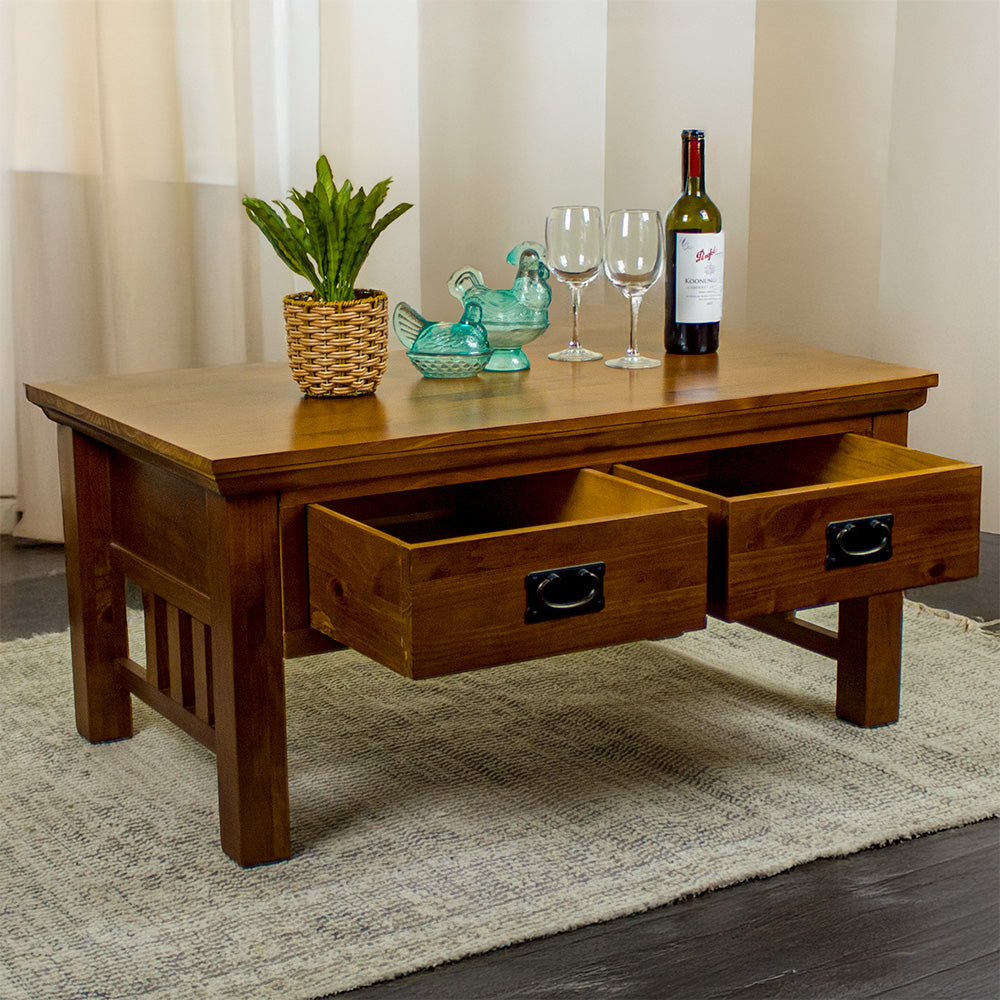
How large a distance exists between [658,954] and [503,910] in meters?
0.16

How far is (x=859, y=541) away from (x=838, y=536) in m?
0.03

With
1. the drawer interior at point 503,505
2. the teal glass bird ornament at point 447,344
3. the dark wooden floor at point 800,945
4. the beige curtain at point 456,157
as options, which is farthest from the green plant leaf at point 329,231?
the beige curtain at point 456,157

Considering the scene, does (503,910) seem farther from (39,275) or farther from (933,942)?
(39,275)

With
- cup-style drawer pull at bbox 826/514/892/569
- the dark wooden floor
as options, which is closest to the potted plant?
cup-style drawer pull at bbox 826/514/892/569

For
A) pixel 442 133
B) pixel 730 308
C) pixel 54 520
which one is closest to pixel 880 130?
pixel 730 308

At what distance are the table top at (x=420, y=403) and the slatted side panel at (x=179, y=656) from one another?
0.22 metres

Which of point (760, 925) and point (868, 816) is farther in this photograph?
point (868, 816)

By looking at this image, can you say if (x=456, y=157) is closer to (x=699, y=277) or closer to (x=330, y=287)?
(x=699, y=277)

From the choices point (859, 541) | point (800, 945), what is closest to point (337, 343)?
point (859, 541)

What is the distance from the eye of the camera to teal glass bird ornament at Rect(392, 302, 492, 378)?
1.69m

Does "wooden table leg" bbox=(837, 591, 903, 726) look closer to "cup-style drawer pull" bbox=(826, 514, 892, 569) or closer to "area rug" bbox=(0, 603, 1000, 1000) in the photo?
"area rug" bbox=(0, 603, 1000, 1000)

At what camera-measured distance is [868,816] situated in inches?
61.5

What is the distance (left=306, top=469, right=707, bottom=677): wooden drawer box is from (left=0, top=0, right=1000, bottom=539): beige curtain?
5.15 feet

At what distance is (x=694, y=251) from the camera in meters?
1.78
